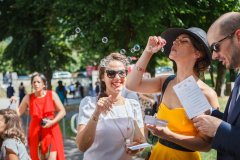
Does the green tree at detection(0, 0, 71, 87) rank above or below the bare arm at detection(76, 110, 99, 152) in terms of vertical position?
above

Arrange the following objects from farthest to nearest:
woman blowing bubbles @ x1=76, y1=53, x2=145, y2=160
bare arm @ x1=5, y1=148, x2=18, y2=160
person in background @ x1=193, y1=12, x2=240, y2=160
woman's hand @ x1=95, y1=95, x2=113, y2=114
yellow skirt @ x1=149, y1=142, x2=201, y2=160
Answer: bare arm @ x1=5, y1=148, x2=18, y2=160 → woman blowing bubbles @ x1=76, y1=53, x2=145, y2=160 → woman's hand @ x1=95, y1=95, x2=113, y2=114 → yellow skirt @ x1=149, y1=142, x2=201, y2=160 → person in background @ x1=193, y1=12, x2=240, y2=160

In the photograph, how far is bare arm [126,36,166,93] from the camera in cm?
308

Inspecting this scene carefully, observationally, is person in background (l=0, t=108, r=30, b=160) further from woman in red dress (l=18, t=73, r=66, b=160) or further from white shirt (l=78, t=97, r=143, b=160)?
woman in red dress (l=18, t=73, r=66, b=160)

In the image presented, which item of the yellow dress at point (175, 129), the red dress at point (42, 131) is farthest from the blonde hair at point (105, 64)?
the red dress at point (42, 131)

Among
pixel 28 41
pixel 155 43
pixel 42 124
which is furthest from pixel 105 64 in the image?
pixel 28 41

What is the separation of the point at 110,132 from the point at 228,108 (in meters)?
1.09

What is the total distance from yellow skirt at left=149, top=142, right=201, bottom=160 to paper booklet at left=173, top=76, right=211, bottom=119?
16.2 inches

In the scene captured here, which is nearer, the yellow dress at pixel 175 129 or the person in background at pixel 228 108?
the person in background at pixel 228 108

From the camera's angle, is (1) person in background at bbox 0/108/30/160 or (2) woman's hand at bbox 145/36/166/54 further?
(1) person in background at bbox 0/108/30/160

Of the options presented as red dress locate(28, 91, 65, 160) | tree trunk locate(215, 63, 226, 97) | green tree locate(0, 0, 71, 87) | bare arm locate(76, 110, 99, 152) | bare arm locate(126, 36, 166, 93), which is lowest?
tree trunk locate(215, 63, 226, 97)

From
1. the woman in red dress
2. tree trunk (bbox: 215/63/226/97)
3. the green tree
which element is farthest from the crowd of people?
tree trunk (bbox: 215/63/226/97)

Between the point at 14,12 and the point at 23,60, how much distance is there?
245 centimetres

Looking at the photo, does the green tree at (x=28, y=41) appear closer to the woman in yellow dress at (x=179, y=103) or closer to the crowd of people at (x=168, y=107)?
the crowd of people at (x=168, y=107)

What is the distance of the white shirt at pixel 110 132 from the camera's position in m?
3.10
